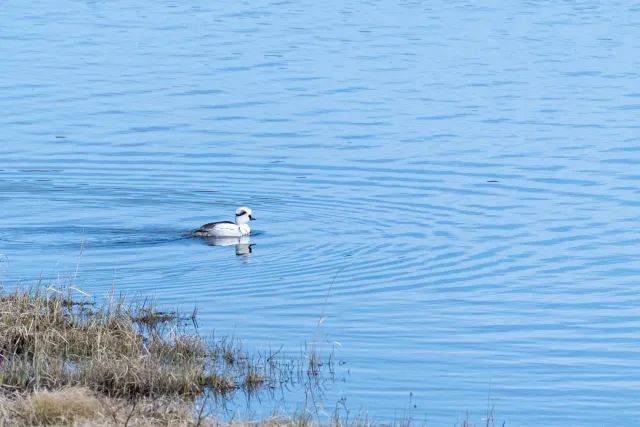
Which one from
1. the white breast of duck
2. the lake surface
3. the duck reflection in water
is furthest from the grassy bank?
the white breast of duck

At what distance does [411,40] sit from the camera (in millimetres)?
37281

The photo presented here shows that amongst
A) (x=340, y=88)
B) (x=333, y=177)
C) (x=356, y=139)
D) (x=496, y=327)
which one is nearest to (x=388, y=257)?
(x=496, y=327)

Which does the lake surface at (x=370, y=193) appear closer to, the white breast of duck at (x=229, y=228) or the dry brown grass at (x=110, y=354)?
the white breast of duck at (x=229, y=228)

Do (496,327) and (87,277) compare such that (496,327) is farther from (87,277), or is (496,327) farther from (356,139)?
(356,139)

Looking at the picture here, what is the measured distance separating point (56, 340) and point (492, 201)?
32.3 ft

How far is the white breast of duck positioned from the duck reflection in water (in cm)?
6

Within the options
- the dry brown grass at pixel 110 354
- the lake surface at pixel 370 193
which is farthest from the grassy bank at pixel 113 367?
the lake surface at pixel 370 193

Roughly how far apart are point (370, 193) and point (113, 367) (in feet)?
34.5

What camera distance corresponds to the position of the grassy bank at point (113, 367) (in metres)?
9.20

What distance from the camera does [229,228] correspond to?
17875 mm

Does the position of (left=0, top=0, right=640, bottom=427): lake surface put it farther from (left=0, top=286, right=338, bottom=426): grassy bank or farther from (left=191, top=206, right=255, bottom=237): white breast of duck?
(left=0, top=286, right=338, bottom=426): grassy bank

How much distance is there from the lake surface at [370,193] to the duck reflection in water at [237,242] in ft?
0.40

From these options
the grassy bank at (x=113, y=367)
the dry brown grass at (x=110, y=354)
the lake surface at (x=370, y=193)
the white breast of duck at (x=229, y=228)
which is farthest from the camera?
the white breast of duck at (x=229, y=228)

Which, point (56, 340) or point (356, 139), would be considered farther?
point (356, 139)
